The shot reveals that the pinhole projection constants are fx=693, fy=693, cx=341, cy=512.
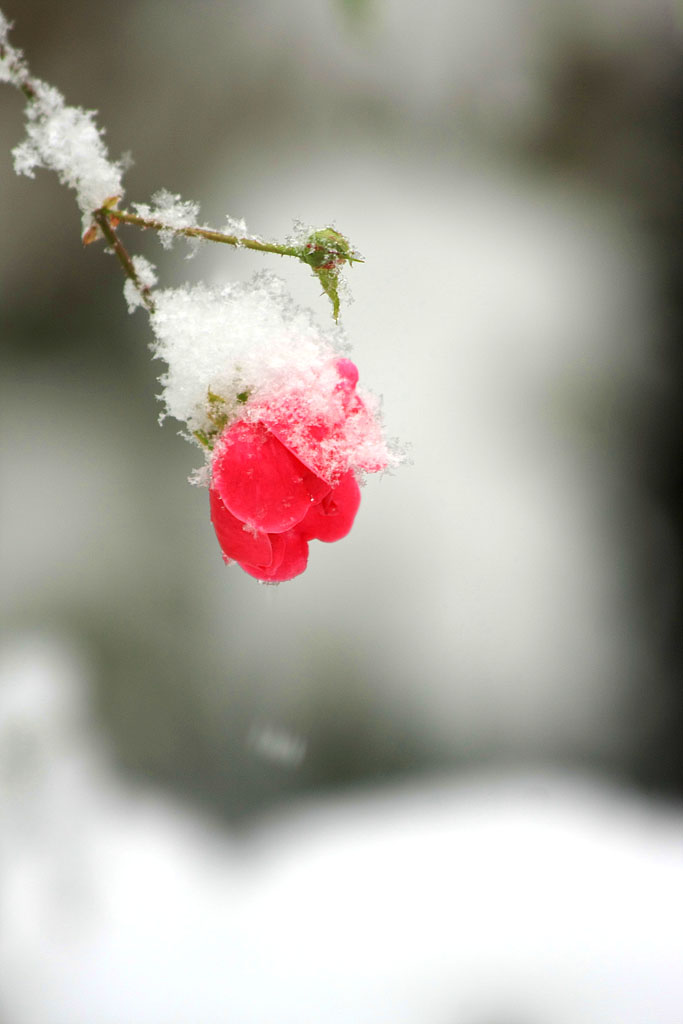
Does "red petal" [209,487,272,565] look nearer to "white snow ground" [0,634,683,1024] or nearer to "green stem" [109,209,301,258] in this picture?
"green stem" [109,209,301,258]

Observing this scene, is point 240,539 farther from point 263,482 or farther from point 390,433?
point 390,433

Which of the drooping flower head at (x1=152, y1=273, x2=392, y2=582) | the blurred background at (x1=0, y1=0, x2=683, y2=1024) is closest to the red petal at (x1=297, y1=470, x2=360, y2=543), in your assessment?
the drooping flower head at (x1=152, y1=273, x2=392, y2=582)

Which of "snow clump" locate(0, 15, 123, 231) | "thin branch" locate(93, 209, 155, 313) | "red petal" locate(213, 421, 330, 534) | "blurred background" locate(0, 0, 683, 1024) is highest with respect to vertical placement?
"blurred background" locate(0, 0, 683, 1024)

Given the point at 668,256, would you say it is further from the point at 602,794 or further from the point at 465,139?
the point at 602,794

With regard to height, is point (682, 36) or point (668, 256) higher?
point (682, 36)

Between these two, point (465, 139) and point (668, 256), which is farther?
point (668, 256)

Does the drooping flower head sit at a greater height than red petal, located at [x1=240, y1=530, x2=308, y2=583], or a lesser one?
greater

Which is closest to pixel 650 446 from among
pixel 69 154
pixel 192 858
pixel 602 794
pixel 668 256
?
pixel 668 256

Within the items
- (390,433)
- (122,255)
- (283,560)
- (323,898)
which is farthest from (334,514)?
(323,898)
